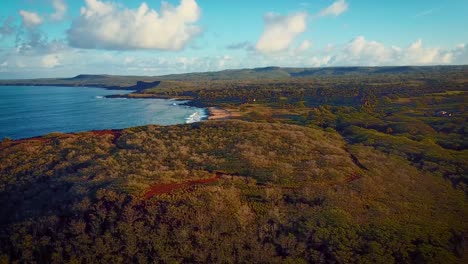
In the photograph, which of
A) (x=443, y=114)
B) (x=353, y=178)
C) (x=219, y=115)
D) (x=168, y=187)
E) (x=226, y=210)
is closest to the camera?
(x=226, y=210)

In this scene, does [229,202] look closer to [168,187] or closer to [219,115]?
[168,187]

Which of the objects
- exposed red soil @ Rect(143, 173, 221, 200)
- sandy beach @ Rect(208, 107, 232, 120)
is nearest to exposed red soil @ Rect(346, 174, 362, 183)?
exposed red soil @ Rect(143, 173, 221, 200)

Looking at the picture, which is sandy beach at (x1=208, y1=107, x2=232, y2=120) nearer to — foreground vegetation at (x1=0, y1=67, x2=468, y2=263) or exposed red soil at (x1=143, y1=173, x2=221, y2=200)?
foreground vegetation at (x1=0, y1=67, x2=468, y2=263)

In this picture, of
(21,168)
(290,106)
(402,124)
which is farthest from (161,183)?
(290,106)

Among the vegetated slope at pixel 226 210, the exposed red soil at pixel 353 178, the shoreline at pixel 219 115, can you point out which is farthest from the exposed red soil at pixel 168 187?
the shoreline at pixel 219 115

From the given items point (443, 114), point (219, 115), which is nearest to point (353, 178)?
point (443, 114)

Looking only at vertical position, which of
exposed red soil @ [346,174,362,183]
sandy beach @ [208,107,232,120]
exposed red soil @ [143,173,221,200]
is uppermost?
exposed red soil @ [143,173,221,200]

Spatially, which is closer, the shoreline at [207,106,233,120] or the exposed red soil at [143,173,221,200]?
the exposed red soil at [143,173,221,200]
